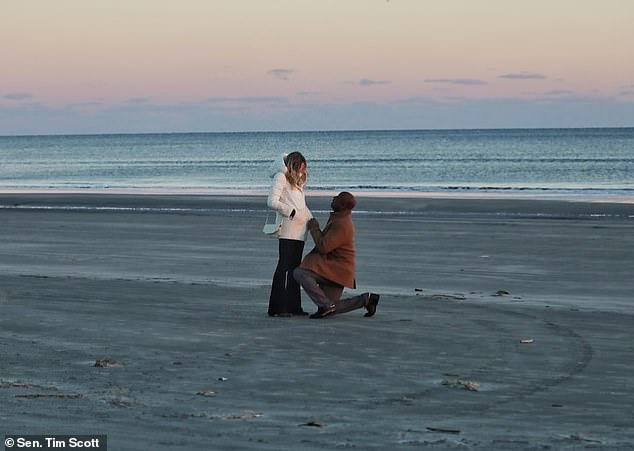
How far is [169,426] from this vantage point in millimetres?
6453

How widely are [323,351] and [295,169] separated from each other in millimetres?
2336

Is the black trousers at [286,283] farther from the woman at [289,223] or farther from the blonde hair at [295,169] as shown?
the blonde hair at [295,169]

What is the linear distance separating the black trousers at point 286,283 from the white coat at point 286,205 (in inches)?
4.0

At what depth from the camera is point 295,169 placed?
10.9 m

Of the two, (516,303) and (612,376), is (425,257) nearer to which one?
(516,303)

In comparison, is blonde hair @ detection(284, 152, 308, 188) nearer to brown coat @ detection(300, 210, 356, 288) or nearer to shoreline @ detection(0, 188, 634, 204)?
brown coat @ detection(300, 210, 356, 288)

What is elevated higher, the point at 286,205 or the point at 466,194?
the point at 286,205

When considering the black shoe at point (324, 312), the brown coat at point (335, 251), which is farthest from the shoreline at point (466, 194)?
the black shoe at point (324, 312)

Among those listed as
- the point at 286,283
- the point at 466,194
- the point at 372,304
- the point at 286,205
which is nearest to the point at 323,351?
the point at 372,304

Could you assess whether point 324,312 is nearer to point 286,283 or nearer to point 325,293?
point 325,293

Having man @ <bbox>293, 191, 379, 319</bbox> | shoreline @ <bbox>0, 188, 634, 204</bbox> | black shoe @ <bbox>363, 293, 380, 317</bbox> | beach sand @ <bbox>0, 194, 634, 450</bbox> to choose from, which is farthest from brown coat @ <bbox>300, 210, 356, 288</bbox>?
shoreline @ <bbox>0, 188, 634, 204</bbox>

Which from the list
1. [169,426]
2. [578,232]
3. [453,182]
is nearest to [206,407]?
[169,426]

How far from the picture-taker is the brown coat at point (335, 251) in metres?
11.0

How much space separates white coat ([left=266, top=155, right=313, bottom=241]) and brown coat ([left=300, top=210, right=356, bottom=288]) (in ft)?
0.48
